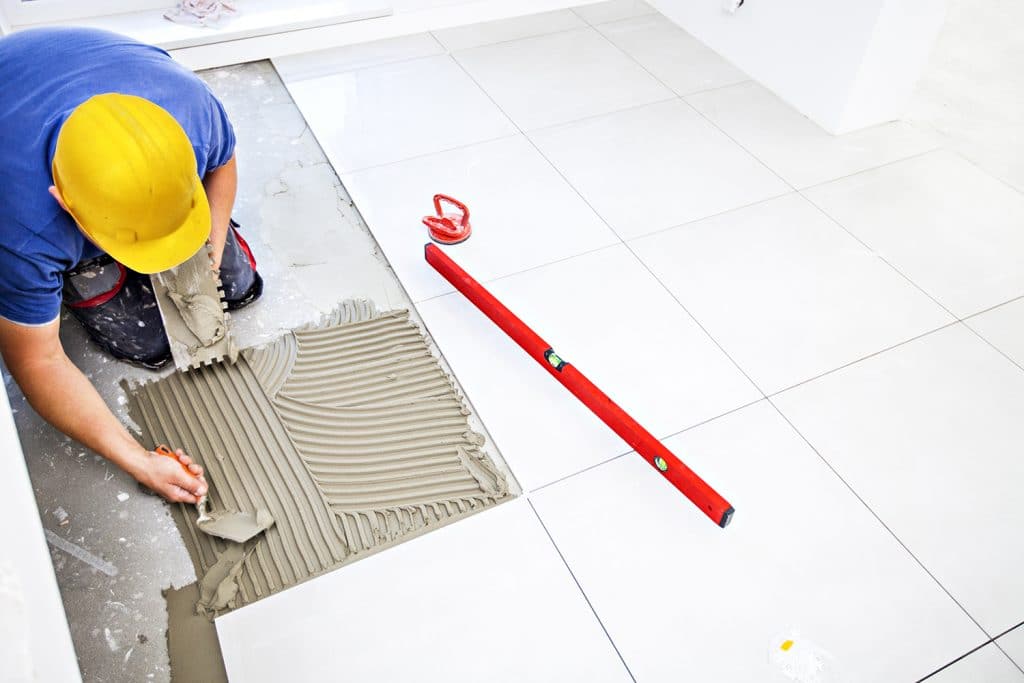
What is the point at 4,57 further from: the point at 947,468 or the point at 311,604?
the point at 947,468

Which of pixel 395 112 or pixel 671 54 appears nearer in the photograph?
pixel 395 112

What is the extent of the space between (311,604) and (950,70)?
3003 millimetres

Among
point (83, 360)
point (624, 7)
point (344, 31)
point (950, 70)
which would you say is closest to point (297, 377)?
point (83, 360)

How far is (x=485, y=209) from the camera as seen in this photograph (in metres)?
2.12

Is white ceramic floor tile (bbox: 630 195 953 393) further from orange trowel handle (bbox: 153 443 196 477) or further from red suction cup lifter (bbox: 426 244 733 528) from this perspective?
orange trowel handle (bbox: 153 443 196 477)

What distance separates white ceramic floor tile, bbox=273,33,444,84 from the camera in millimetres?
2633

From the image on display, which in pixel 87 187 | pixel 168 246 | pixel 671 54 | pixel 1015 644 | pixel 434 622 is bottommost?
pixel 434 622

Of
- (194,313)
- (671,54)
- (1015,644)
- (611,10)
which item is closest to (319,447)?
(194,313)

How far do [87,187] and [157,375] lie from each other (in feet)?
2.18

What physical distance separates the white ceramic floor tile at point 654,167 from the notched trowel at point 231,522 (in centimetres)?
125

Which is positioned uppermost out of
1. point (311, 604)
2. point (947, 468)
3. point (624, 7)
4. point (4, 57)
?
point (4, 57)

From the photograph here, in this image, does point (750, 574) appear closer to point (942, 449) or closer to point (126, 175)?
point (942, 449)

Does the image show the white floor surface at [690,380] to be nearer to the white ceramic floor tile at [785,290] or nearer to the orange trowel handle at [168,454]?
the white ceramic floor tile at [785,290]

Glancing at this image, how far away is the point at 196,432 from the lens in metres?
1.55
